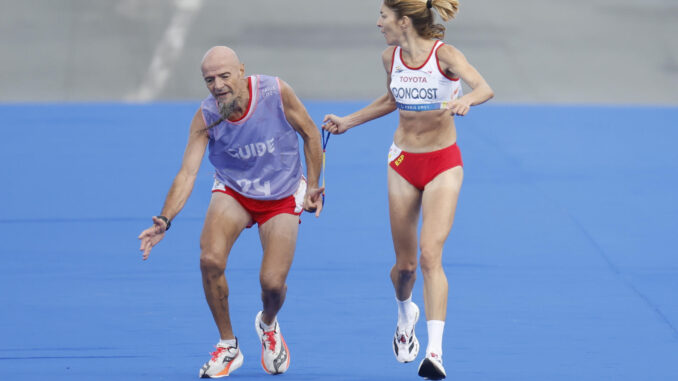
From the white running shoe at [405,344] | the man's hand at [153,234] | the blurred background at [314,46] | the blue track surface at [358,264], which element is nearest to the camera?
the man's hand at [153,234]

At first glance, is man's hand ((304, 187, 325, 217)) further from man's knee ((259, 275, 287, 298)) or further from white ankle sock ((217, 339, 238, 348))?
white ankle sock ((217, 339, 238, 348))

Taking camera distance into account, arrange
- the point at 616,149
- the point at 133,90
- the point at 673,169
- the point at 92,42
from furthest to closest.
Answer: the point at 92,42
the point at 133,90
the point at 616,149
the point at 673,169

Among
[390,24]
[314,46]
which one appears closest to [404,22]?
[390,24]

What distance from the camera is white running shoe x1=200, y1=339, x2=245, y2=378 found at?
18.5 ft

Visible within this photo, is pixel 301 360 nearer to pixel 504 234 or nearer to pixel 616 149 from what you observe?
pixel 504 234

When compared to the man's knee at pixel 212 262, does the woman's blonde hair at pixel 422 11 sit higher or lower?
higher

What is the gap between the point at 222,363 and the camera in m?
5.67

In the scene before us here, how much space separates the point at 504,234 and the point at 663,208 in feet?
5.73

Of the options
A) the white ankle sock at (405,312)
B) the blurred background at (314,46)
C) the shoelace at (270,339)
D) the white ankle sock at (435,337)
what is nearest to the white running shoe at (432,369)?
the white ankle sock at (435,337)

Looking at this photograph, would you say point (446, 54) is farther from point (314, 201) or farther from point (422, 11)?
point (314, 201)

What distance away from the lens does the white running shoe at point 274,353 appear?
225 inches

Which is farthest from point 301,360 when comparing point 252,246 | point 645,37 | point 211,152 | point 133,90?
point 645,37

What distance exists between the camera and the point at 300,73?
51.0ft

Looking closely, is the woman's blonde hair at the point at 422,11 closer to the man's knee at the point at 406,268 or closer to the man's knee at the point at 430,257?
the man's knee at the point at 430,257
